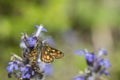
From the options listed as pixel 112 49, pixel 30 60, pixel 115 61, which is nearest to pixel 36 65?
pixel 30 60

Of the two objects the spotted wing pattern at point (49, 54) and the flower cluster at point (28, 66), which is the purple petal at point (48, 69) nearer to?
the flower cluster at point (28, 66)

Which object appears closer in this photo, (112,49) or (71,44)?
(71,44)

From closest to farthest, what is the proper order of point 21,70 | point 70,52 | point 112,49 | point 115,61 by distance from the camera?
point 21,70, point 70,52, point 115,61, point 112,49

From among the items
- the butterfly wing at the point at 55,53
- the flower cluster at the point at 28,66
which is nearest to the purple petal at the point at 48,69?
the flower cluster at the point at 28,66

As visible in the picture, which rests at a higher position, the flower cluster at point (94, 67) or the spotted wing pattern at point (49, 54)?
the flower cluster at point (94, 67)

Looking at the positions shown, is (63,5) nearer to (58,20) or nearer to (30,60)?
(58,20)

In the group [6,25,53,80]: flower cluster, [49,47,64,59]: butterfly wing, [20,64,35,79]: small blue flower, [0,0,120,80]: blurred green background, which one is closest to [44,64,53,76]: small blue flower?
[6,25,53,80]: flower cluster
